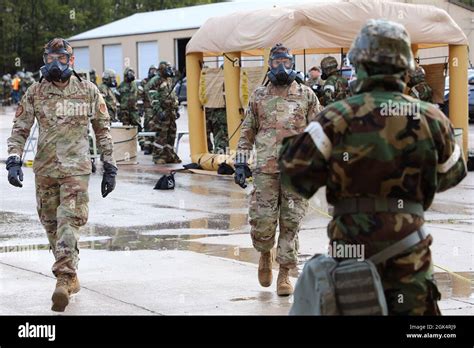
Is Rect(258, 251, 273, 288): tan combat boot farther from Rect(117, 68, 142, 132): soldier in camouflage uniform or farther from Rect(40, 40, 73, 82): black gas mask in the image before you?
Rect(117, 68, 142, 132): soldier in camouflage uniform

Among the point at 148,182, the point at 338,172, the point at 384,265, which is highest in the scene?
the point at 338,172

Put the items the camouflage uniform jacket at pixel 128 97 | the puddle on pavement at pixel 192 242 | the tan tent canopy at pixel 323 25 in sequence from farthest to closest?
the camouflage uniform jacket at pixel 128 97, the tan tent canopy at pixel 323 25, the puddle on pavement at pixel 192 242

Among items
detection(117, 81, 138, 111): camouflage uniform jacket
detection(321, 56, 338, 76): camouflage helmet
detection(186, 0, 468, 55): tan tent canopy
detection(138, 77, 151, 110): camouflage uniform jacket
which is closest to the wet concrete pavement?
detection(186, 0, 468, 55): tan tent canopy

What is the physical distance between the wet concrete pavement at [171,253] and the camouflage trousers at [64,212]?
14.4 inches

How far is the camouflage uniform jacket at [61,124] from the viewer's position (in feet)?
23.9

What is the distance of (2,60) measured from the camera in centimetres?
6156

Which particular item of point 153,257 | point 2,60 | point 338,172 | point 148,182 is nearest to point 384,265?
point 338,172

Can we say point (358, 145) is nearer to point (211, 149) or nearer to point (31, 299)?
point (31, 299)

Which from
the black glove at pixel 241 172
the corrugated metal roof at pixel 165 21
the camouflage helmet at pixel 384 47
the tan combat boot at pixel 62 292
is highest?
the corrugated metal roof at pixel 165 21

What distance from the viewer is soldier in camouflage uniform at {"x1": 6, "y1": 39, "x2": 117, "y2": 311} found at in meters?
7.18

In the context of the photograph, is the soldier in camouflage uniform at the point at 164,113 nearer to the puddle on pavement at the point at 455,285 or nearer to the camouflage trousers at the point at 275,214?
the puddle on pavement at the point at 455,285

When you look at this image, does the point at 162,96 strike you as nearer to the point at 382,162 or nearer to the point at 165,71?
the point at 165,71

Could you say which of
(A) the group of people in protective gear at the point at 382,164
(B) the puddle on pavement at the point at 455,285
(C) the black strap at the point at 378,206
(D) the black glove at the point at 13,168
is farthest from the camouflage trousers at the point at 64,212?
(C) the black strap at the point at 378,206

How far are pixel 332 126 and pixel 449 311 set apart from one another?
3316 millimetres
